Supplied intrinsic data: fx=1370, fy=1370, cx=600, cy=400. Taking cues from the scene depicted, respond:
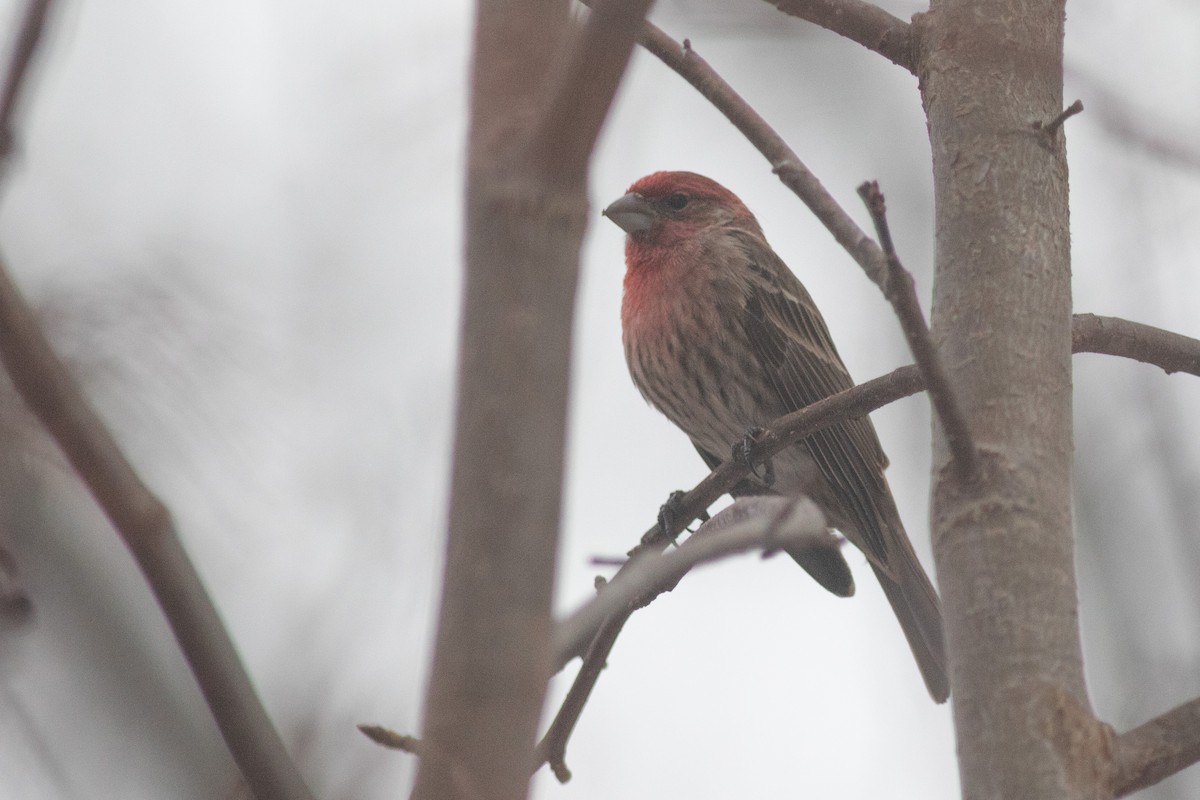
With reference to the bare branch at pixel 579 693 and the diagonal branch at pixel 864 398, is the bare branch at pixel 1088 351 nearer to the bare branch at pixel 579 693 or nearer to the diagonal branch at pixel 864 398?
the diagonal branch at pixel 864 398

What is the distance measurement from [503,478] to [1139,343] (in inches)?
103

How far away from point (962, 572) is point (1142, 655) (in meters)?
4.68

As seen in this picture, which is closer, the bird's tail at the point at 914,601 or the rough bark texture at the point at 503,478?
the rough bark texture at the point at 503,478

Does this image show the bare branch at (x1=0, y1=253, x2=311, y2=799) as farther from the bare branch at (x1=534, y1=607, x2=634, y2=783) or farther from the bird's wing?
the bird's wing

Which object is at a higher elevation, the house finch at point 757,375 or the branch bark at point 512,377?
the house finch at point 757,375

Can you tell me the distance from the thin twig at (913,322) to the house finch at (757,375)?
3.85m

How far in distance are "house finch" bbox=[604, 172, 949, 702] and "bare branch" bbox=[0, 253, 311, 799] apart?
16.2 feet

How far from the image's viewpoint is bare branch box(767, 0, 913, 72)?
3.81 m

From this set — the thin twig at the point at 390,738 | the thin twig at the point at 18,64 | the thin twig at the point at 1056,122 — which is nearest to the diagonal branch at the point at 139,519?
the thin twig at the point at 18,64

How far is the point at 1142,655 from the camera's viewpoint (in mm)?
6859

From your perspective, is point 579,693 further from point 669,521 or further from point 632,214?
point 632,214

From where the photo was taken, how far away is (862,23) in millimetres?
3906

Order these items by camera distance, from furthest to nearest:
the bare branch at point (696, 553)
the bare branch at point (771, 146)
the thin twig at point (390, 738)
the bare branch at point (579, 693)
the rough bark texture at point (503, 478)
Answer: the bare branch at point (579, 693)
the bare branch at point (771, 146)
the thin twig at point (390, 738)
the bare branch at point (696, 553)
the rough bark texture at point (503, 478)

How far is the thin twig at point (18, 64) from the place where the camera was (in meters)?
1.49
